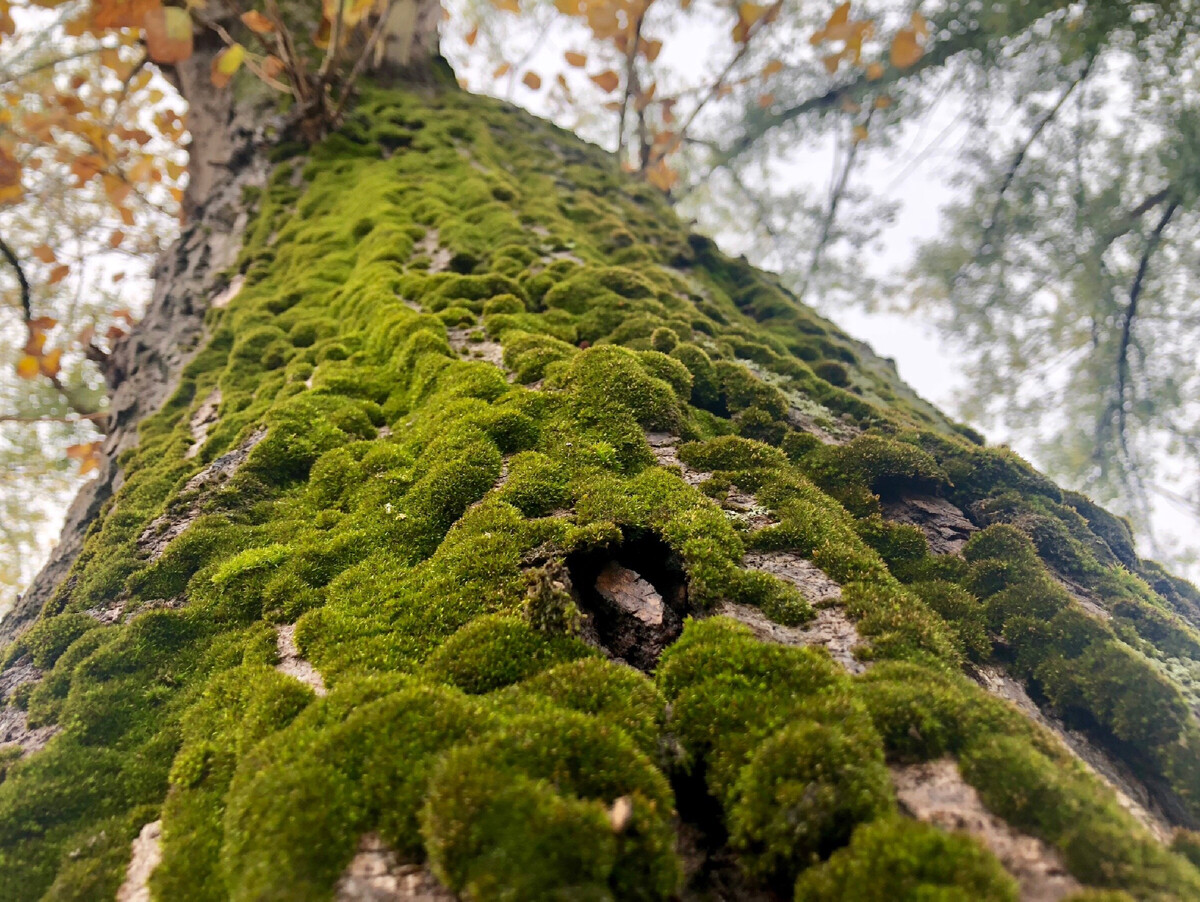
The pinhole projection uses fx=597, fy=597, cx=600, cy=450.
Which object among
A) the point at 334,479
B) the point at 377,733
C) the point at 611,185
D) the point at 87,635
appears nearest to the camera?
the point at 377,733

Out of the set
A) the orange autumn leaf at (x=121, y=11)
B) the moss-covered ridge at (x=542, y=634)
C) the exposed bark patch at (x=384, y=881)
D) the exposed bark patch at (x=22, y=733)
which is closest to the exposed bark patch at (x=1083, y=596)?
the moss-covered ridge at (x=542, y=634)

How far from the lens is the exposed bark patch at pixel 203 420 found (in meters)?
8.00

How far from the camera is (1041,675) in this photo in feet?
15.5

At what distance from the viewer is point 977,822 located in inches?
123

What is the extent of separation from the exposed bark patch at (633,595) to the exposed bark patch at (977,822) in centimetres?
175

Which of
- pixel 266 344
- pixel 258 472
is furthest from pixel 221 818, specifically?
pixel 266 344

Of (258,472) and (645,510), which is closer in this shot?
(645,510)

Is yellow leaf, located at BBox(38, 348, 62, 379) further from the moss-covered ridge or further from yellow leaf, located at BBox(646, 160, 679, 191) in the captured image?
yellow leaf, located at BBox(646, 160, 679, 191)

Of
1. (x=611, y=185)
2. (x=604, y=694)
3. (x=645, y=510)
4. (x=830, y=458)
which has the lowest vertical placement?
(x=604, y=694)

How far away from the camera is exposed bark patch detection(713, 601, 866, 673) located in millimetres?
4238

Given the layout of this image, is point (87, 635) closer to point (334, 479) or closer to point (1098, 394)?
point (334, 479)

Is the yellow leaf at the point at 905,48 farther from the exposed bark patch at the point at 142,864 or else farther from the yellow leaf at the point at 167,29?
the exposed bark patch at the point at 142,864

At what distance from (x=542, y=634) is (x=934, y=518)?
4.58 metres

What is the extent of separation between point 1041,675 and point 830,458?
9.23 feet
